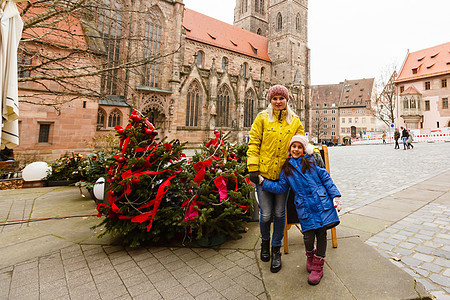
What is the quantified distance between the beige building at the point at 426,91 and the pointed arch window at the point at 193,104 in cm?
3255

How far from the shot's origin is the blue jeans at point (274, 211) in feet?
7.22

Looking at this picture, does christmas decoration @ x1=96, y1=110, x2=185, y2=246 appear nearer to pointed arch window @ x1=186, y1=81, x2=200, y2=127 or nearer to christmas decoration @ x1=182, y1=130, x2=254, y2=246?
christmas decoration @ x1=182, y1=130, x2=254, y2=246

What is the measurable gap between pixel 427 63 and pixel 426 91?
495 cm

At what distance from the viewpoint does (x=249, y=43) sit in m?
34.5

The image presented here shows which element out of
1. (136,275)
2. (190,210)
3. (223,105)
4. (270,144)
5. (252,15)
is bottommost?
(136,275)

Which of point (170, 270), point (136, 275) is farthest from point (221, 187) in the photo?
point (136, 275)

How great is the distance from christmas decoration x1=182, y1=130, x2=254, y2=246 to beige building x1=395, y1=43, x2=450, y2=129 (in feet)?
137

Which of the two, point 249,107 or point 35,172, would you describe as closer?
point 35,172

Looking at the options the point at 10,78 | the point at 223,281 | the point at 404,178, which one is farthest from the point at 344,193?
the point at 10,78

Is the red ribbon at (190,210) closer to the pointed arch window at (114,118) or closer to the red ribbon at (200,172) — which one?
the red ribbon at (200,172)

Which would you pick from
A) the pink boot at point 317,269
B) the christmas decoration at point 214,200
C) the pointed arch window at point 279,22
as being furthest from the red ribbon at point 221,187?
the pointed arch window at point 279,22

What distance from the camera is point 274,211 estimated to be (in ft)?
7.41

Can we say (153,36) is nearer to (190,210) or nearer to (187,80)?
(187,80)

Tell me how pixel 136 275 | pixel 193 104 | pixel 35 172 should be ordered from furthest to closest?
1. pixel 193 104
2. pixel 35 172
3. pixel 136 275
